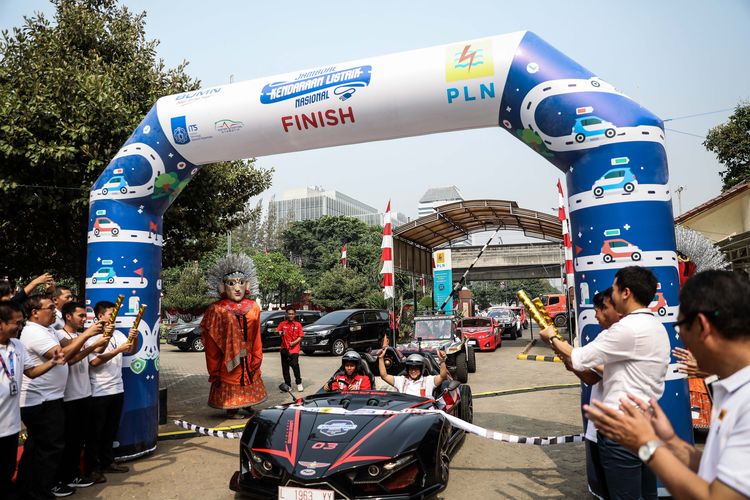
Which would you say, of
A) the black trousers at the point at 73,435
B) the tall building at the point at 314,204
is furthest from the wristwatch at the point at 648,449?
the tall building at the point at 314,204

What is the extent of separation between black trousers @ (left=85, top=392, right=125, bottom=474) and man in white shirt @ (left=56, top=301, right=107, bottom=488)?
96mm

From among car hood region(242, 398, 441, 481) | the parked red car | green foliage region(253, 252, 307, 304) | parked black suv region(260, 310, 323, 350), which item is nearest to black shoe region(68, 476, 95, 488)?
car hood region(242, 398, 441, 481)

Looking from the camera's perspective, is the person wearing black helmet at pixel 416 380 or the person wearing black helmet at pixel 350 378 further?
the person wearing black helmet at pixel 350 378

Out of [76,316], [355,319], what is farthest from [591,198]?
[355,319]

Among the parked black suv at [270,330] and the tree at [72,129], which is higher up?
the tree at [72,129]

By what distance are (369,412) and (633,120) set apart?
379cm

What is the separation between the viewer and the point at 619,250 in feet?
16.1

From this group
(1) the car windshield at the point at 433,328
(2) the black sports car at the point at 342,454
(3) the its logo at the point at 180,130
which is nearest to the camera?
(2) the black sports car at the point at 342,454

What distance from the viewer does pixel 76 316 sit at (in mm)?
5324

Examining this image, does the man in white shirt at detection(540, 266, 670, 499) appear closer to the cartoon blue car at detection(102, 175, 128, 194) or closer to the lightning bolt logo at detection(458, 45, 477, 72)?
the lightning bolt logo at detection(458, 45, 477, 72)

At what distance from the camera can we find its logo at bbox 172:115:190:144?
21.8 ft

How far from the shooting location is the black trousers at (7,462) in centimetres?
386

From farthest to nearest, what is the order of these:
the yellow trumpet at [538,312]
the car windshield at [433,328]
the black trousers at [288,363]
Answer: the car windshield at [433,328], the black trousers at [288,363], the yellow trumpet at [538,312]

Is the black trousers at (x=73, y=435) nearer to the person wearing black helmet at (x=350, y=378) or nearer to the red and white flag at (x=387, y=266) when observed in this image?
the person wearing black helmet at (x=350, y=378)
